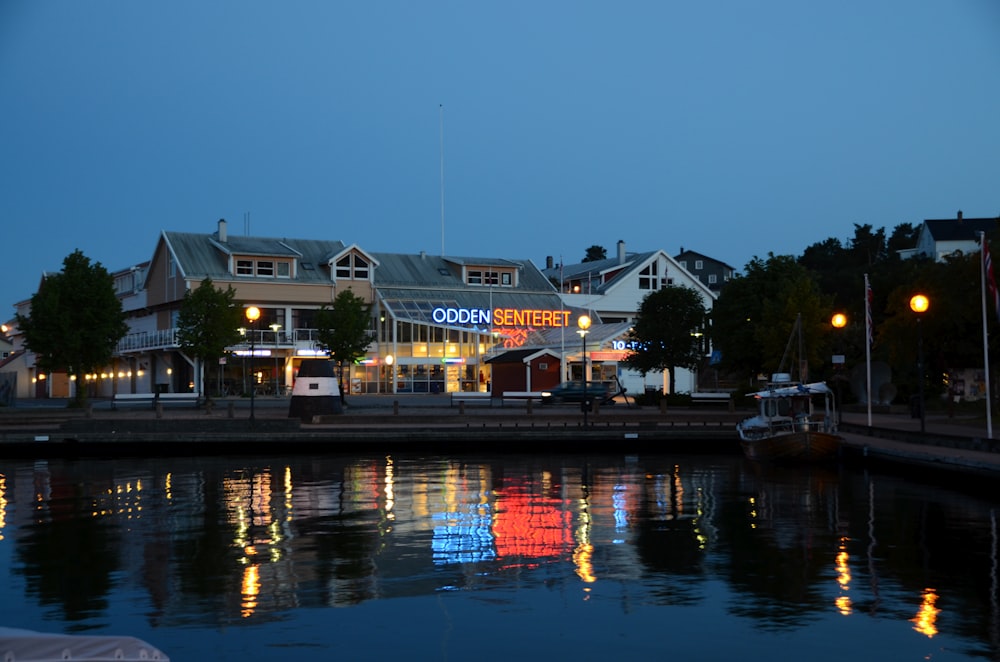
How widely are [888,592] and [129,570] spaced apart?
12.6m

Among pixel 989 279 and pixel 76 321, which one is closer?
pixel 989 279

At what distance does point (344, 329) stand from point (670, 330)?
2261cm

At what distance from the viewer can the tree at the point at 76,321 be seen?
63.7m

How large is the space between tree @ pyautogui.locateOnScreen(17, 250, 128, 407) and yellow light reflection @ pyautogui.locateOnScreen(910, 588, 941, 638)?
55.7 meters

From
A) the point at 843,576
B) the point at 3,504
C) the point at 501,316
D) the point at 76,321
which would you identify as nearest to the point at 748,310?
the point at 501,316

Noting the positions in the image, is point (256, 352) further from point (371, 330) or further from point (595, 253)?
point (595, 253)

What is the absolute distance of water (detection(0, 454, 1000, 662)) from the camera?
13.7 meters

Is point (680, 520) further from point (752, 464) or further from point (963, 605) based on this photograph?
point (752, 464)

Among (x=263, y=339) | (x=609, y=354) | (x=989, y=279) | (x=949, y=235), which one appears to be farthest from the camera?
(x=949, y=235)

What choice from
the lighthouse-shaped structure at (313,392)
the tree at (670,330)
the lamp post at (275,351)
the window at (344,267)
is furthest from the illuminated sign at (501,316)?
the lighthouse-shaped structure at (313,392)

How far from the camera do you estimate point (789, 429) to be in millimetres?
39281

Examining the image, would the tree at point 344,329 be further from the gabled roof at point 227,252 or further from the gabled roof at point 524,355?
the gabled roof at point 227,252

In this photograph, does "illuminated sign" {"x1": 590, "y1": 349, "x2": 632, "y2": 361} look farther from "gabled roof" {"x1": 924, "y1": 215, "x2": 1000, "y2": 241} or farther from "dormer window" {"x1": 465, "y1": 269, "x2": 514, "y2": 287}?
"gabled roof" {"x1": 924, "y1": 215, "x2": 1000, "y2": 241}

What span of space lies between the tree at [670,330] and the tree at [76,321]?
109 feet
